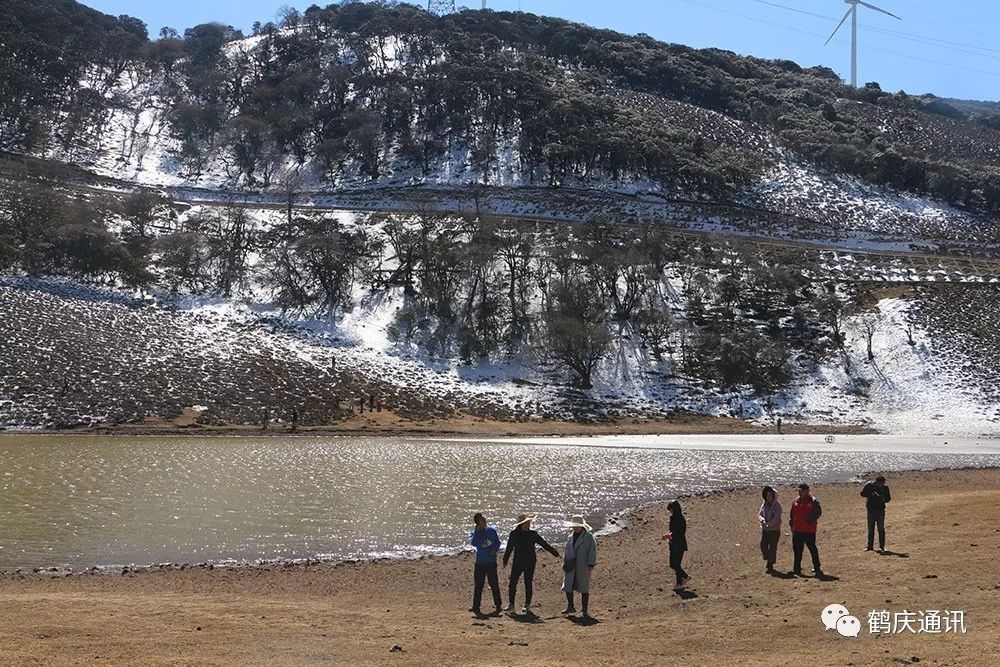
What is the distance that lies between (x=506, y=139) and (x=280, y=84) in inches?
1318

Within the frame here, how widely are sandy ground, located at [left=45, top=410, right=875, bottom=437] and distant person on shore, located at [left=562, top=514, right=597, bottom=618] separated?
90.8 feet

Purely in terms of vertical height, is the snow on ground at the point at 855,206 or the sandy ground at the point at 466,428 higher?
the snow on ground at the point at 855,206

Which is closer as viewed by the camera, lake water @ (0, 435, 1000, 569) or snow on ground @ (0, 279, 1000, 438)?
lake water @ (0, 435, 1000, 569)

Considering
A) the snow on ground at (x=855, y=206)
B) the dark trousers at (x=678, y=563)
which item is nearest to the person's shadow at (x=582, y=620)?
the dark trousers at (x=678, y=563)

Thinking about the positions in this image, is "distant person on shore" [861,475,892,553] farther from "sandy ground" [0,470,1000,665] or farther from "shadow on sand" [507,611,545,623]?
"shadow on sand" [507,611,545,623]

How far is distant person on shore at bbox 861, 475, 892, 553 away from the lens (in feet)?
53.9

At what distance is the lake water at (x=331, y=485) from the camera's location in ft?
59.2

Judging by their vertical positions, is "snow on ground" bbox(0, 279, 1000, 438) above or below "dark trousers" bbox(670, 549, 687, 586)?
above

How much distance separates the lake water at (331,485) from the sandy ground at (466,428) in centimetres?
203

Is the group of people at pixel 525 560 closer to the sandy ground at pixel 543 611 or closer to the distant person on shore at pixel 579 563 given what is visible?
the distant person on shore at pixel 579 563

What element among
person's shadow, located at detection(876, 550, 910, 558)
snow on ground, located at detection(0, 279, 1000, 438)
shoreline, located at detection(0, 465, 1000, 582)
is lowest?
shoreline, located at detection(0, 465, 1000, 582)

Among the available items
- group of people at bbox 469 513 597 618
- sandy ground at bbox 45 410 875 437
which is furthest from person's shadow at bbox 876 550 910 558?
sandy ground at bbox 45 410 875 437

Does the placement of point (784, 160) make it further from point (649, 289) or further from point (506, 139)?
point (649, 289)

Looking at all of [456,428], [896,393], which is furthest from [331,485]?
[896,393]
